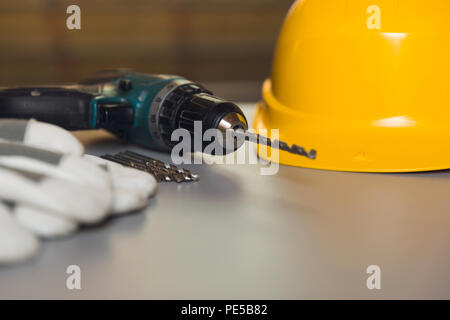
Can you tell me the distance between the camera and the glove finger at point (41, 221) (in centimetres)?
41

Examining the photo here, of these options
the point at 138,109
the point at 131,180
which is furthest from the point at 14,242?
the point at 138,109

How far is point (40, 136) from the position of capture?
50 cm

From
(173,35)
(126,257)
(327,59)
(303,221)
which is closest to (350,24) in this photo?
(327,59)

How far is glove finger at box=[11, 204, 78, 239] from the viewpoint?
41cm

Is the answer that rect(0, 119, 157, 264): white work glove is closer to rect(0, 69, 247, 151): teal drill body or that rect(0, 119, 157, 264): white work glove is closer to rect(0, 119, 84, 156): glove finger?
rect(0, 119, 84, 156): glove finger

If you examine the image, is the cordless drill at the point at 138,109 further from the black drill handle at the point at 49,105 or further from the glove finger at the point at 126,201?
the glove finger at the point at 126,201

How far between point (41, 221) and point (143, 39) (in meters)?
2.66

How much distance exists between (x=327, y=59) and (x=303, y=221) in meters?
0.25

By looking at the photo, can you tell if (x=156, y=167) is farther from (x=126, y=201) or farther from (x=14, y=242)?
(x=14, y=242)

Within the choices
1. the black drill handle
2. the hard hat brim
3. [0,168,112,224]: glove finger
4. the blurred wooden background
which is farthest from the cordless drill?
the blurred wooden background

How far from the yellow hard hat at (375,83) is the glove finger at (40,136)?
31 cm

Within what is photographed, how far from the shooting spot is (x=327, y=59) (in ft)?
2.09

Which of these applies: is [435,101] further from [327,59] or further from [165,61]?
[165,61]

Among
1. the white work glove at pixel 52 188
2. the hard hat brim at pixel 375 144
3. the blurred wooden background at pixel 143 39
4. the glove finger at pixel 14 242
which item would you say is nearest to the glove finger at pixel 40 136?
the white work glove at pixel 52 188
